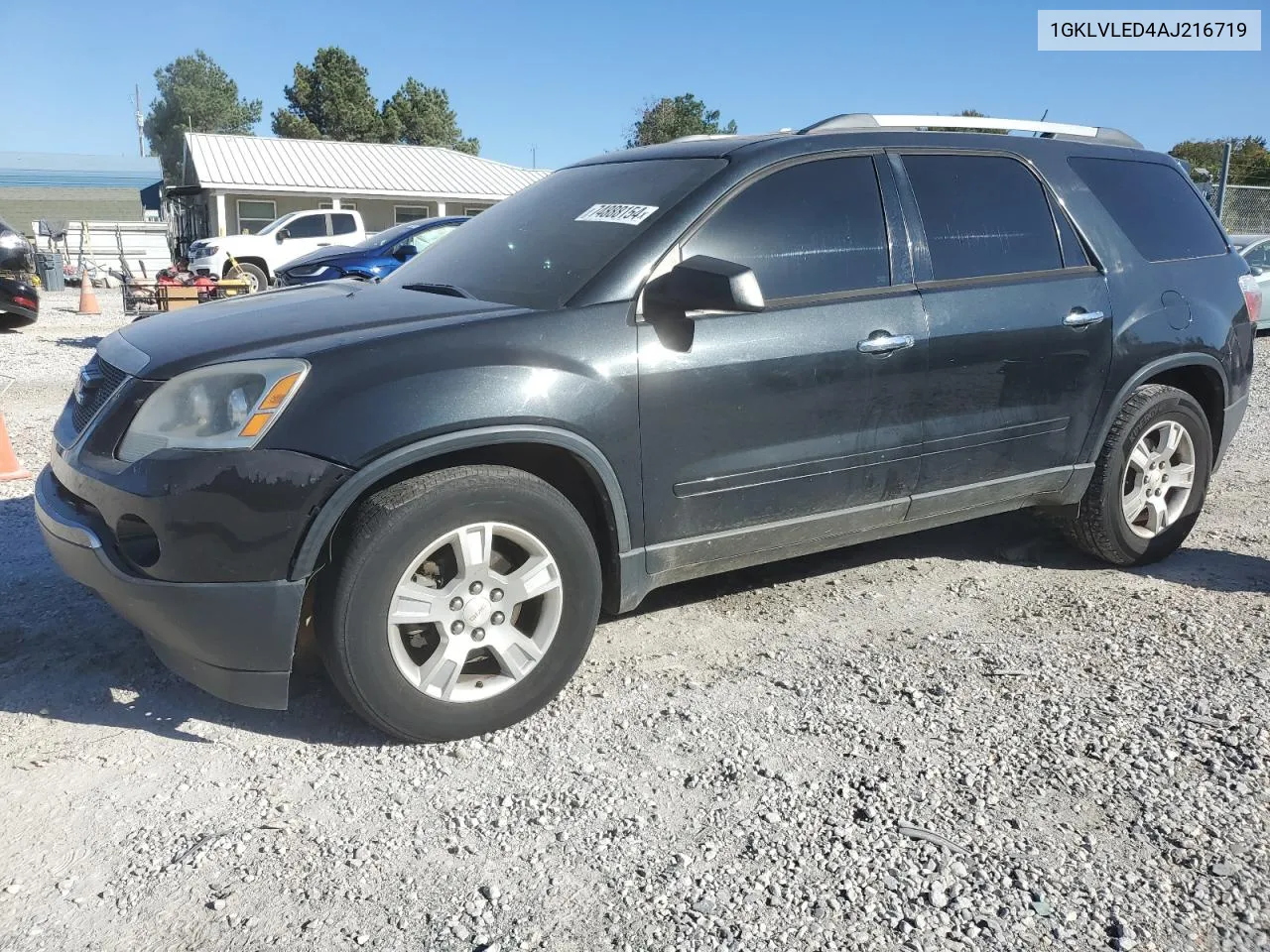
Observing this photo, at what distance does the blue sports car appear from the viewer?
12242 millimetres

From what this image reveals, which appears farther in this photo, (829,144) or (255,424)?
(829,144)

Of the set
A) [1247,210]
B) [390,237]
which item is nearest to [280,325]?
[390,237]

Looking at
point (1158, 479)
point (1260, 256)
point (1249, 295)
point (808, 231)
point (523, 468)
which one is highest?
point (1260, 256)

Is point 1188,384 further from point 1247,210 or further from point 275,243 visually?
point 275,243

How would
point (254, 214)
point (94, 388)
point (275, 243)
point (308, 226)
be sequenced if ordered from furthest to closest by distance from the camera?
point (254, 214) → point (308, 226) → point (275, 243) → point (94, 388)

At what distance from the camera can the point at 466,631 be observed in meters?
2.95

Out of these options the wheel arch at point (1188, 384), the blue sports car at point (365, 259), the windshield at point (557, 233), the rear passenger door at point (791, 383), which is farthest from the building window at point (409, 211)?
the rear passenger door at point (791, 383)

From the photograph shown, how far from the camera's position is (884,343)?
3520mm

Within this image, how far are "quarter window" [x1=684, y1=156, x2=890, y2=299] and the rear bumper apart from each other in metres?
1.66

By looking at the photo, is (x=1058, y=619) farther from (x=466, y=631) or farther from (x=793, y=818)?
(x=466, y=631)

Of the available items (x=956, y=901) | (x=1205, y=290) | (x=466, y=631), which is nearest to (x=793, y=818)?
(x=956, y=901)

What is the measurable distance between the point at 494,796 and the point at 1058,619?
7.71 feet

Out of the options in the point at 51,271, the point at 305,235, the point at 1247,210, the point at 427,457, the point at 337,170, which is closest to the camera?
the point at 427,457

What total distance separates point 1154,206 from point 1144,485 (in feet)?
3.98
